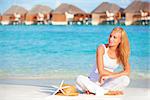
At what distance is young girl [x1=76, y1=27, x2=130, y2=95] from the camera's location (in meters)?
3.62

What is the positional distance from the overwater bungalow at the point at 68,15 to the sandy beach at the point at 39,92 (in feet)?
2.06

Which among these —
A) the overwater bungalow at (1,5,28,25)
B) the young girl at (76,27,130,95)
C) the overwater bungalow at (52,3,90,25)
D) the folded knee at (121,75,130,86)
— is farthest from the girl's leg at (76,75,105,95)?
the overwater bungalow at (1,5,28,25)

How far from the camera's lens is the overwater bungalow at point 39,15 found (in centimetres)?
393

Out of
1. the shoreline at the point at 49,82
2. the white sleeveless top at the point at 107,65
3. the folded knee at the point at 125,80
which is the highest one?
the white sleeveless top at the point at 107,65

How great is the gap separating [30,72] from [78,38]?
577 mm

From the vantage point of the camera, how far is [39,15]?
401cm

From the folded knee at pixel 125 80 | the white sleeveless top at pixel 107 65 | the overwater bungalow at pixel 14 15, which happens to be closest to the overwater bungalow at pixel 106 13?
the white sleeveless top at pixel 107 65

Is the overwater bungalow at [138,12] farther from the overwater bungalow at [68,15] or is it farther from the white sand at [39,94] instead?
the white sand at [39,94]

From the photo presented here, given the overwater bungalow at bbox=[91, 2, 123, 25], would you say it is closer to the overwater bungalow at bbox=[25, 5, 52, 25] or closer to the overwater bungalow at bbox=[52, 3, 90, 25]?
the overwater bungalow at bbox=[52, 3, 90, 25]

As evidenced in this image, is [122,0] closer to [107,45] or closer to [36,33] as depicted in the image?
[107,45]

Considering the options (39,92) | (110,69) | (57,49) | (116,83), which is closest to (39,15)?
(57,49)

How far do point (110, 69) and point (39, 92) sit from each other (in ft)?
2.25

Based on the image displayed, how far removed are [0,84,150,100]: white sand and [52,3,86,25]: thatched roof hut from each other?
0.70 m

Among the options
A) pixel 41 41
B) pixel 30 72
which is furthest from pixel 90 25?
pixel 30 72
